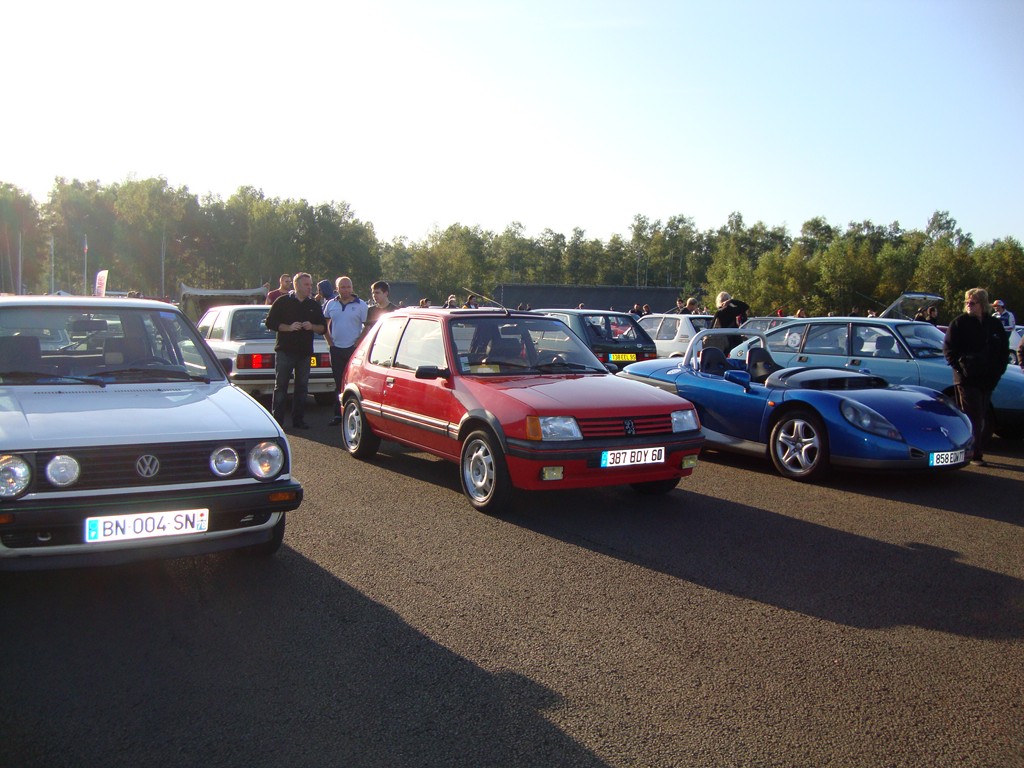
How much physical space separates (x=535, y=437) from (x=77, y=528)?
120 inches

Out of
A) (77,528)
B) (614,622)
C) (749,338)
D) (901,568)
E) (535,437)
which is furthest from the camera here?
(749,338)

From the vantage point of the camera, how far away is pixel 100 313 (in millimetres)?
5367

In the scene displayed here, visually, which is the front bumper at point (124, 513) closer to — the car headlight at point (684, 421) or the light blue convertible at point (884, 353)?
the car headlight at point (684, 421)

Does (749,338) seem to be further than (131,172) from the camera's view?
No

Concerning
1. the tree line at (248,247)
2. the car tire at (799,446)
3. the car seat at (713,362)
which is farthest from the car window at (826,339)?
the tree line at (248,247)

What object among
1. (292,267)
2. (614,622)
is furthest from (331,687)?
(292,267)

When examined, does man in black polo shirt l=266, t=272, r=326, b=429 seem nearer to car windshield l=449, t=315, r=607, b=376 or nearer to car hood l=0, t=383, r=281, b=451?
car windshield l=449, t=315, r=607, b=376

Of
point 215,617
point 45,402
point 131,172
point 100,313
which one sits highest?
point 131,172

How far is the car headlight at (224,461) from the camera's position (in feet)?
14.2

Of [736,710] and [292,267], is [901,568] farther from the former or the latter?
[292,267]

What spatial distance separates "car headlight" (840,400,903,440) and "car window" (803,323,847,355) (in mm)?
3849

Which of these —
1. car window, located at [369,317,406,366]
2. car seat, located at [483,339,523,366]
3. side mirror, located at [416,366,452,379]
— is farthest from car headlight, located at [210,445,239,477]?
car window, located at [369,317,406,366]

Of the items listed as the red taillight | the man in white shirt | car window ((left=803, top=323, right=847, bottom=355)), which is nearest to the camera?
the man in white shirt

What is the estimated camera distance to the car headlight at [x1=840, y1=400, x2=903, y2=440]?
24.1ft
